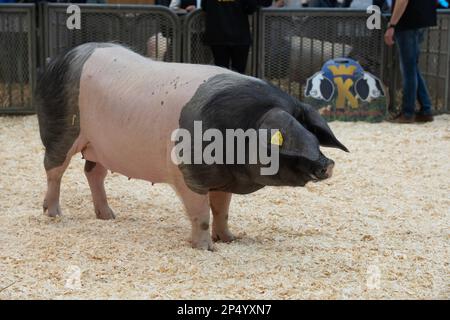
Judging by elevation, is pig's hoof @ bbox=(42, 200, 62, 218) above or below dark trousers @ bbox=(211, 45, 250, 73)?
below

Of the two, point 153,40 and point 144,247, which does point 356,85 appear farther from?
point 144,247

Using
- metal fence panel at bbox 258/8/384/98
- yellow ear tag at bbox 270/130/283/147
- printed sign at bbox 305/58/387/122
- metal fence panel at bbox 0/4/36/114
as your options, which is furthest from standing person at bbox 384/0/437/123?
yellow ear tag at bbox 270/130/283/147

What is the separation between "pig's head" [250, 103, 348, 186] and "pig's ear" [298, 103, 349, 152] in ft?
0.30

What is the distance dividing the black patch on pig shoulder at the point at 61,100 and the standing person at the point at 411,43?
4176 mm

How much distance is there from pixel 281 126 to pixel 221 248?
0.85 m

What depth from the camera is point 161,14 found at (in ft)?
28.6

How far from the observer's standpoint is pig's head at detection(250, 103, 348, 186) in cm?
384

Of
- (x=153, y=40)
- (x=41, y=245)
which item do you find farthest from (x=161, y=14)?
(x=41, y=245)

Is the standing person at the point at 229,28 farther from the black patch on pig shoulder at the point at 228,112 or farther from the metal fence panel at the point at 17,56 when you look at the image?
the black patch on pig shoulder at the point at 228,112

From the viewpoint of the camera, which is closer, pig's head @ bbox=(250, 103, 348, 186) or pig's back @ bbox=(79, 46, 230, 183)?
pig's head @ bbox=(250, 103, 348, 186)

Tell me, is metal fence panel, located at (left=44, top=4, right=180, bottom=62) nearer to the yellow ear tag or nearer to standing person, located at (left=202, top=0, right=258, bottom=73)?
standing person, located at (left=202, top=0, right=258, bottom=73)

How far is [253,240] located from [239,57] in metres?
4.06

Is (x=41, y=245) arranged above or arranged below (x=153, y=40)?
below

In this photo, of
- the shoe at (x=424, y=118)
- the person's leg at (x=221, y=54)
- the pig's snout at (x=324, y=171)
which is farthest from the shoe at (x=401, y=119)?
the pig's snout at (x=324, y=171)
